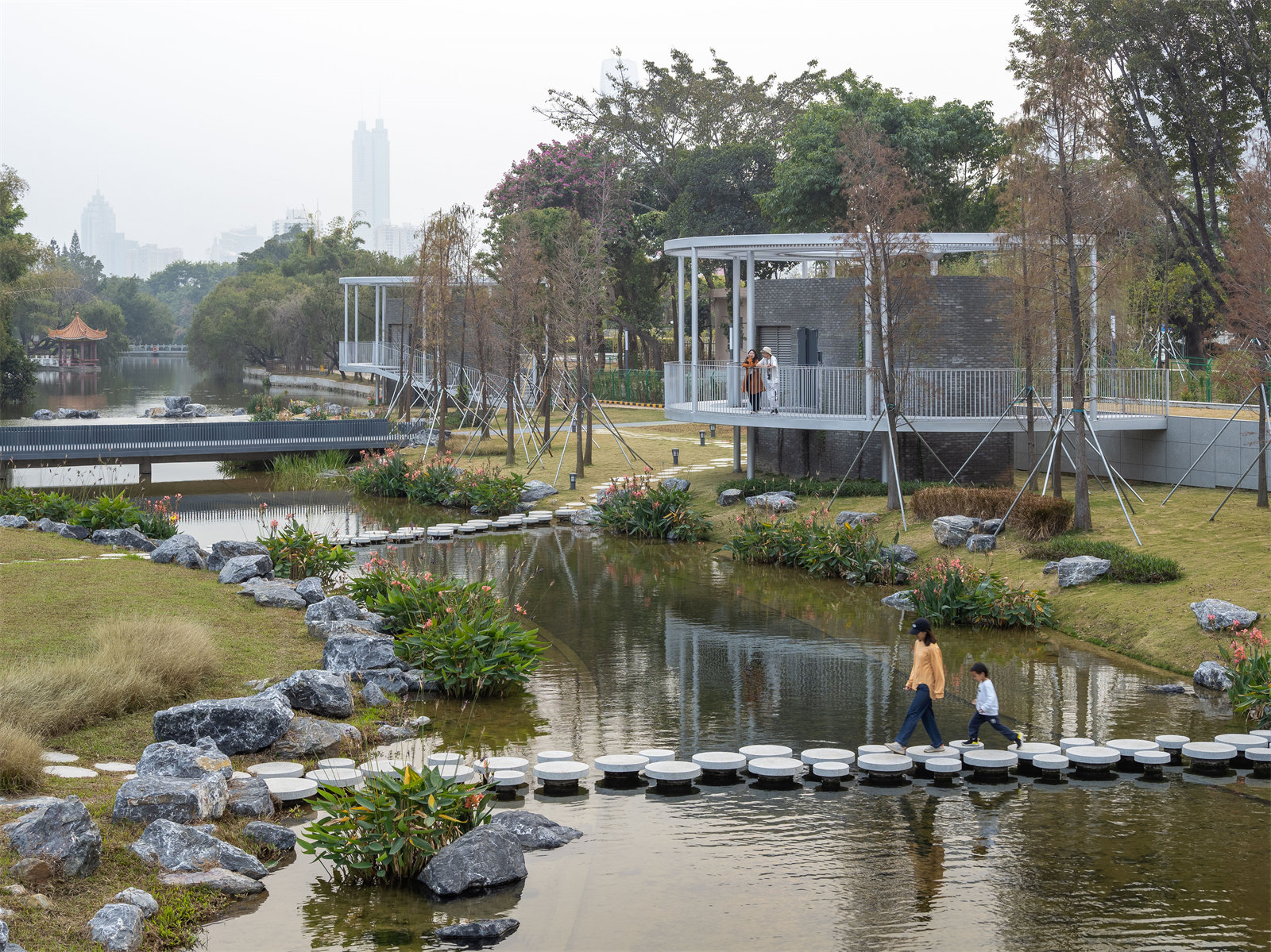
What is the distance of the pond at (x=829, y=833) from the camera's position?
8180 millimetres

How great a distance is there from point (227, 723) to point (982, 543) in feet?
42.8

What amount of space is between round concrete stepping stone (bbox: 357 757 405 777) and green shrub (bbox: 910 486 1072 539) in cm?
1255

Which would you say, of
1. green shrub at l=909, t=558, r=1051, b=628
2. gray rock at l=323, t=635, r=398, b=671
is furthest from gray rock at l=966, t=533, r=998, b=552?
gray rock at l=323, t=635, r=398, b=671

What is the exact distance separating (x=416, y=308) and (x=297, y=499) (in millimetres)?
10747

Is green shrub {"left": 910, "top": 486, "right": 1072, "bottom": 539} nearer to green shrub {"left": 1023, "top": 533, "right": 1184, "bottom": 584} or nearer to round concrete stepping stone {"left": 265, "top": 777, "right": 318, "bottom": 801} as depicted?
green shrub {"left": 1023, "top": 533, "right": 1184, "bottom": 584}

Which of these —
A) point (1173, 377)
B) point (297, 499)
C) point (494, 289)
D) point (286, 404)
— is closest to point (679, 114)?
point (494, 289)

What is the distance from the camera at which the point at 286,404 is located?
1930 inches

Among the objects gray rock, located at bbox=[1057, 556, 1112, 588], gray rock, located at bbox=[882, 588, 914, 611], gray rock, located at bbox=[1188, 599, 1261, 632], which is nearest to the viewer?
gray rock, located at bbox=[1188, 599, 1261, 632]

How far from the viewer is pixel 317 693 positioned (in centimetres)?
1266

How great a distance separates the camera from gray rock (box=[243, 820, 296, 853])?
9500 millimetres

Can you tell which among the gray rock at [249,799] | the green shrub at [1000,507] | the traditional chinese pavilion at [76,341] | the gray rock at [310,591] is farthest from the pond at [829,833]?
the traditional chinese pavilion at [76,341]

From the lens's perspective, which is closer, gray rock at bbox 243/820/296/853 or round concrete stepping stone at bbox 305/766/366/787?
gray rock at bbox 243/820/296/853

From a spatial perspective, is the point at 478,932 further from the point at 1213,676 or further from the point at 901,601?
the point at 901,601

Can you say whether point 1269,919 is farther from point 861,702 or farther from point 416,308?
point 416,308
